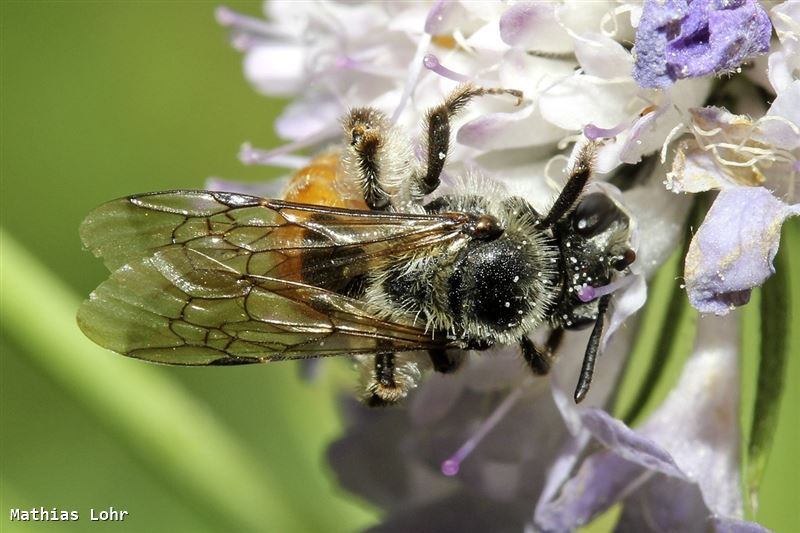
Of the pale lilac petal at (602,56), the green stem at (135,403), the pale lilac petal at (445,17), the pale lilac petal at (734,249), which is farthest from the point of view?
the green stem at (135,403)

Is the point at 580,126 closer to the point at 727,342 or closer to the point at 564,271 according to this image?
the point at 564,271

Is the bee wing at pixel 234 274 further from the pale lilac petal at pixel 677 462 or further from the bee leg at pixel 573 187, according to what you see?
the pale lilac petal at pixel 677 462

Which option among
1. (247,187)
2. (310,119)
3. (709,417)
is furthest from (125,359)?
(709,417)

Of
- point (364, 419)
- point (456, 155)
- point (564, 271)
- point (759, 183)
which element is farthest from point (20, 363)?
point (759, 183)

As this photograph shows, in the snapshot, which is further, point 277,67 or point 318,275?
point 277,67

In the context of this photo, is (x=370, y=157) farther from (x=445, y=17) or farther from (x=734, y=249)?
(x=734, y=249)

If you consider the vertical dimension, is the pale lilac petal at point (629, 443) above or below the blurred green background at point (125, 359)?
below

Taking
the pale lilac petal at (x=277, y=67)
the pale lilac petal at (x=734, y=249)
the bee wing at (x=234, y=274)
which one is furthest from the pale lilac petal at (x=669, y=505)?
the pale lilac petal at (x=277, y=67)
